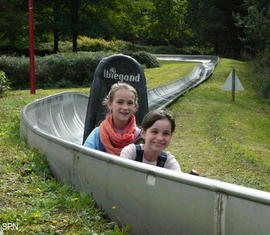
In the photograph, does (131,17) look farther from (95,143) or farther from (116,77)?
(95,143)

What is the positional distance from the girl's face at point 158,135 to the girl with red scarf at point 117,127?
81cm

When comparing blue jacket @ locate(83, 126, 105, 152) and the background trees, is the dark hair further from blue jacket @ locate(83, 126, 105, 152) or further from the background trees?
the background trees

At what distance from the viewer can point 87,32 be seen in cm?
3472

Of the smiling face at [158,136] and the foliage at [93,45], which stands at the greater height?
the smiling face at [158,136]

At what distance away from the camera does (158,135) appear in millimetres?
4102

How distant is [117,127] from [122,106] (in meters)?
0.24

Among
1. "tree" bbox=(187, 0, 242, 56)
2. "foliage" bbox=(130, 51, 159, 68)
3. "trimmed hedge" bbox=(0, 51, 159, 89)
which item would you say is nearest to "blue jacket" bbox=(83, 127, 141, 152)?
"trimmed hedge" bbox=(0, 51, 159, 89)

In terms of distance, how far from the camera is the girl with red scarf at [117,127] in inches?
194

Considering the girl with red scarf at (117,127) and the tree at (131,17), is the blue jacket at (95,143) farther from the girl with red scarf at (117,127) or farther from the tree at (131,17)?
the tree at (131,17)

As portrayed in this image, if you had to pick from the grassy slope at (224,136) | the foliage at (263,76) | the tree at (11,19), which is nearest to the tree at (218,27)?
the foliage at (263,76)

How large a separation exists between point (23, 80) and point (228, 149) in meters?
14.1

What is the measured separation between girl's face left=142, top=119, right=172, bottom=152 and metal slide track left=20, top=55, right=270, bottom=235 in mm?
442

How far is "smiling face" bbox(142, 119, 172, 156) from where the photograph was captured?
4.08 metres

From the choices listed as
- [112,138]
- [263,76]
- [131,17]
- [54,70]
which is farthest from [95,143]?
[131,17]
